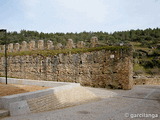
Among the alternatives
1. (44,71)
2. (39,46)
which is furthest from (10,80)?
(39,46)

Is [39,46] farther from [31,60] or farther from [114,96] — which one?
[114,96]

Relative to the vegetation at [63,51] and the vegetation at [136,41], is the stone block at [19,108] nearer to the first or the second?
→ the vegetation at [63,51]

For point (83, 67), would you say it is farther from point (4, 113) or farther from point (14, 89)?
point (4, 113)

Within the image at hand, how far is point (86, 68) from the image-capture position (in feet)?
39.8

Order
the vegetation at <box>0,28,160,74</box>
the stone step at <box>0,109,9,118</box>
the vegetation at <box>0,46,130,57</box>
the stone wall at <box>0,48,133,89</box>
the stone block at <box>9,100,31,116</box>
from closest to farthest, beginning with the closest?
the stone step at <box>0,109,9,118</box> → the stone block at <box>9,100,31,116</box> → the stone wall at <box>0,48,133,89</box> → the vegetation at <box>0,46,130,57</box> → the vegetation at <box>0,28,160,74</box>

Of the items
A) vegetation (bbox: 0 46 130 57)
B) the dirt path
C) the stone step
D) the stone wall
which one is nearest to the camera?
the stone step

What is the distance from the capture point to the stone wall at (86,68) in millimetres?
11070

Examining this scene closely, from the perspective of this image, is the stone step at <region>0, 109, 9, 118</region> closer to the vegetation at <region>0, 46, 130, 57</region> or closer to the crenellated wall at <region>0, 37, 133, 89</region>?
the crenellated wall at <region>0, 37, 133, 89</region>

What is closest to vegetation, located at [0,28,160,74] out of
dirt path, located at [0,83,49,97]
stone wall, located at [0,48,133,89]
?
stone wall, located at [0,48,133,89]

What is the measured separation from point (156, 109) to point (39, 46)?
1068cm

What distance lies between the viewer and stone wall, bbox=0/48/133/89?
11070 mm

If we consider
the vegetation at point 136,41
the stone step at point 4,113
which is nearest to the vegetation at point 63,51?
the stone step at point 4,113

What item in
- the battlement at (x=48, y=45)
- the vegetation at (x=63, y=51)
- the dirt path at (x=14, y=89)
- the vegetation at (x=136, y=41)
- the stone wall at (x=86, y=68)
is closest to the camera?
the dirt path at (x=14, y=89)

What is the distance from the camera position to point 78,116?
18.7ft
